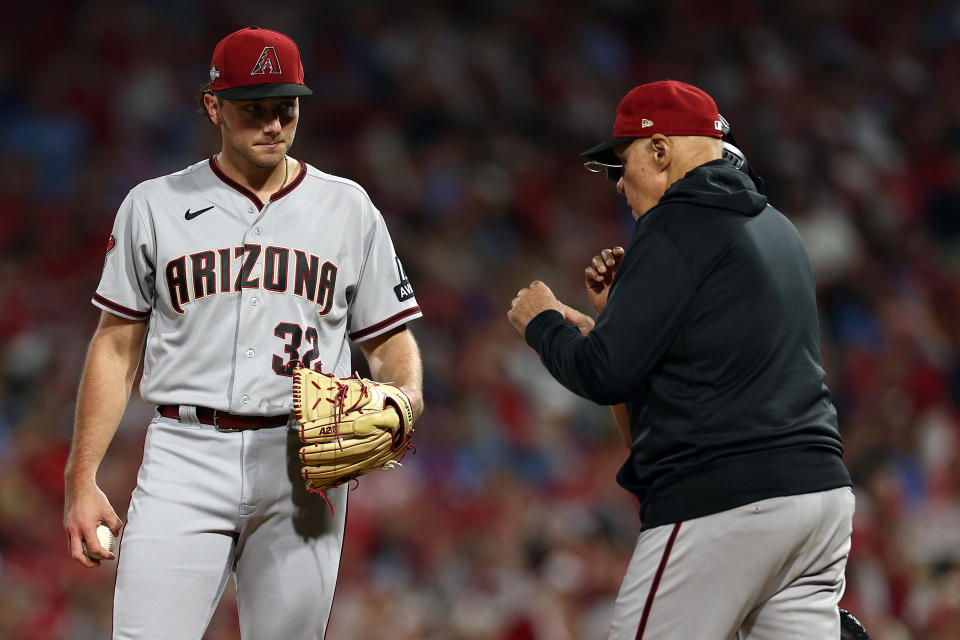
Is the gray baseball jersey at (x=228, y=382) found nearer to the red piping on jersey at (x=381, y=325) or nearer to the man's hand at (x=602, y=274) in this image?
the red piping on jersey at (x=381, y=325)

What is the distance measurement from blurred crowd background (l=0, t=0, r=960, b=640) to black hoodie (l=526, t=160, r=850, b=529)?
2908mm

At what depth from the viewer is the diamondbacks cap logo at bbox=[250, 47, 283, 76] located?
8.59 ft

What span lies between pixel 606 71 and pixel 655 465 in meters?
6.20

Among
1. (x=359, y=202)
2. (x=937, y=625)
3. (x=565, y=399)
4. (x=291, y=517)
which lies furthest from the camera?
(x=565, y=399)

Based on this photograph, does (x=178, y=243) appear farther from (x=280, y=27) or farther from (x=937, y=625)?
(x=280, y=27)

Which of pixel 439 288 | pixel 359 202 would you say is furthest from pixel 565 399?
pixel 359 202

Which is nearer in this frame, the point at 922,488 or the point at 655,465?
the point at 655,465

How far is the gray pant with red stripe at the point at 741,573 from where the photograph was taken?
7.38 feet

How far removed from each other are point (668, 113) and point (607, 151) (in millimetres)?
203

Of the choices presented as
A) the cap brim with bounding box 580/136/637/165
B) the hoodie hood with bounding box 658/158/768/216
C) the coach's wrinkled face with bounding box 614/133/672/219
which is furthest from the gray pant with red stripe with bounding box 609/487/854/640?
the cap brim with bounding box 580/136/637/165

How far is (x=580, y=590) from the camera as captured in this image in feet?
16.9

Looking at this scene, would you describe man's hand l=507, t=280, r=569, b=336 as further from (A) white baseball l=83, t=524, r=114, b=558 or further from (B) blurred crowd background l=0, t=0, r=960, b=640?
(B) blurred crowd background l=0, t=0, r=960, b=640

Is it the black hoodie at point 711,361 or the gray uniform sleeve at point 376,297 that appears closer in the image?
the black hoodie at point 711,361

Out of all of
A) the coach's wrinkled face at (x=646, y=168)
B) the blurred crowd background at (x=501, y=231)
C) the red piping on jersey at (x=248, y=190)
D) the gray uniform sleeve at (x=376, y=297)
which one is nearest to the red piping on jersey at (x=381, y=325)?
the gray uniform sleeve at (x=376, y=297)
